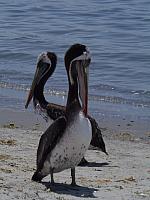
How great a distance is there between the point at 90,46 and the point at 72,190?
1499cm

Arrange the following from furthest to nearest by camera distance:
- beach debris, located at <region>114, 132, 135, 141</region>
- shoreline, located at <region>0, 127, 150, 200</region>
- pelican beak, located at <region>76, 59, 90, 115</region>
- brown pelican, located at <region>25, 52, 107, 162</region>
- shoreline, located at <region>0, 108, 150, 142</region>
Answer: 1. shoreline, located at <region>0, 108, 150, 142</region>
2. beach debris, located at <region>114, 132, 135, 141</region>
3. brown pelican, located at <region>25, 52, 107, 162</region>
4. pelican beak, located at <region>76, 59, 90, 115</region>
5. shoreline, located at <region>0, 127, 150, 200</region>

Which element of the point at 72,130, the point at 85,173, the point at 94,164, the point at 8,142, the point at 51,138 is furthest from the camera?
the point at 8,142

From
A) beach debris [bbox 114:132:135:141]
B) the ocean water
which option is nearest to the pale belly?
beach debris [bbox 114:132:135:141]

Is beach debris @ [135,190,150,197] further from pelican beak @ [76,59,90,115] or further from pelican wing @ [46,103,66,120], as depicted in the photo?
pelican wing @ [46,103,66,120]

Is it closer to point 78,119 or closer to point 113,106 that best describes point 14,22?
point 113,106

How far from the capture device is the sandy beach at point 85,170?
7699 mm

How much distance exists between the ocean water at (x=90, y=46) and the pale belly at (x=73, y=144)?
669cm

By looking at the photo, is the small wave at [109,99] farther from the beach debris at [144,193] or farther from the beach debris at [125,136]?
the beach debris at [144,193]

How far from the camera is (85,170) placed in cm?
962

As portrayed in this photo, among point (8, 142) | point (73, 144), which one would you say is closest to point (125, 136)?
point (8, 142)

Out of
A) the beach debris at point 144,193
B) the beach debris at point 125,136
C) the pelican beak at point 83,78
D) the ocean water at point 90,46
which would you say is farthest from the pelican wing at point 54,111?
the ocean water at point 90,46

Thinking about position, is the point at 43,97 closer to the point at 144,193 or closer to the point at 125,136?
the point at 125,136

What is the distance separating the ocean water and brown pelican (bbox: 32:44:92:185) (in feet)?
21.5

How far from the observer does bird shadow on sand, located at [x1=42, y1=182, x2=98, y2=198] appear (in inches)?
304
